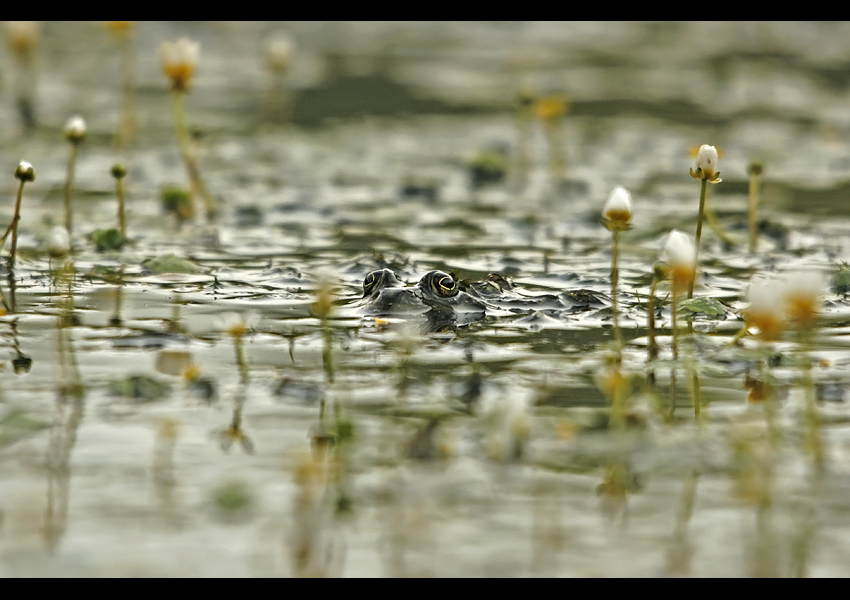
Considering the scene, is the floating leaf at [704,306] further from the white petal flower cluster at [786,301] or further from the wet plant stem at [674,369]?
the white petal flower cluster at [786,301]

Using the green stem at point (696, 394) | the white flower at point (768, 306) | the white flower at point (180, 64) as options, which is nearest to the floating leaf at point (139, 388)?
the green stem at point (696, 394)

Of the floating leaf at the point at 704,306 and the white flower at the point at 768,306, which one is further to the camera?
the floating leaf at the point at 704,306

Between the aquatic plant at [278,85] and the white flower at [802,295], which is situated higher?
the aquatic plant at [278,85]

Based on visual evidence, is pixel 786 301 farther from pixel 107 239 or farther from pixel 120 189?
pixel 107 239

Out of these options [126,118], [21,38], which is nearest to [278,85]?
[21,38]

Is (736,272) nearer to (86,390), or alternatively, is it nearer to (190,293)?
(190,293)

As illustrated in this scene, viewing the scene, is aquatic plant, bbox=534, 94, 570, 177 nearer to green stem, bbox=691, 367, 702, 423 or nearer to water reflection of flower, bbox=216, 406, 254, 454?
green stem, bbox=691, 367, 702, 423
